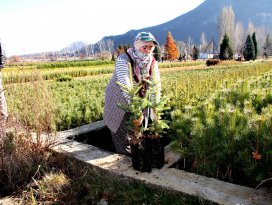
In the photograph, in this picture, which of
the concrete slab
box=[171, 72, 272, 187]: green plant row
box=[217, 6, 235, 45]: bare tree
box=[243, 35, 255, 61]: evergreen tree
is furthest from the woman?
box=[217, 6, 235, 45]: bare tree

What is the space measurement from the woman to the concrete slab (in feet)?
0.96

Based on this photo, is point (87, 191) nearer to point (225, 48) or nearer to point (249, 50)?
point (225, 48)

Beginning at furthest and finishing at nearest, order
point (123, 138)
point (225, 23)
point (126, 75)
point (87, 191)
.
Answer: point (225, 23) < point (123, 138) < point (126, 75) < point (87, 191)

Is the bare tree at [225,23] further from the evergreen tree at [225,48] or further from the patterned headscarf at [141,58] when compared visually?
the patterned headscarf at [141,58]

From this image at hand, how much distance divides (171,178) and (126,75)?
3.89 feet

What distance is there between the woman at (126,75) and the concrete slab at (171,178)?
0.96 feet

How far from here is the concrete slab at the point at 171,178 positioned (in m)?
2.31

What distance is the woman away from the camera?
3.22 meters

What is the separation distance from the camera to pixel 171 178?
2.71 meters

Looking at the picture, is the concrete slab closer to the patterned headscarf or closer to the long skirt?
the long skirt

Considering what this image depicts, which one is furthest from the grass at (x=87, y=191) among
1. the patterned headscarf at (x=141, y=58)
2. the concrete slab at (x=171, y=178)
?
the patterned headscarf at (x=141, y=58)

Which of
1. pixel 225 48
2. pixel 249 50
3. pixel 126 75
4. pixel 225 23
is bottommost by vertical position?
pixel 249 50

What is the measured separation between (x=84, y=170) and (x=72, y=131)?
1.18 metres

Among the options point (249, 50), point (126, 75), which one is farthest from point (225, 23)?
point (126, 75)
